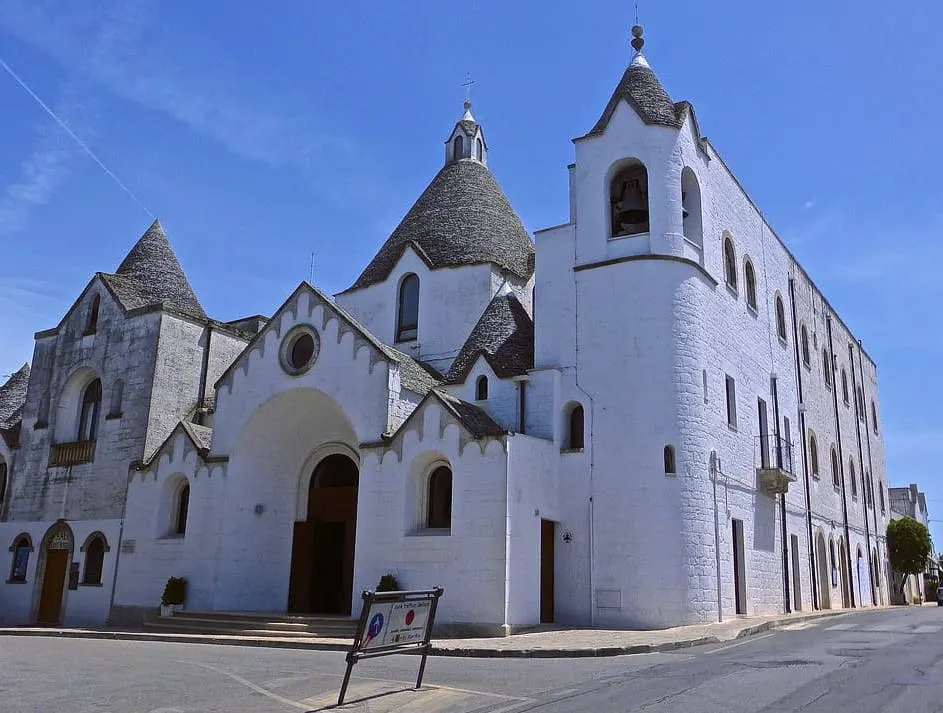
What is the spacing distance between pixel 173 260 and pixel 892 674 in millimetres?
26833

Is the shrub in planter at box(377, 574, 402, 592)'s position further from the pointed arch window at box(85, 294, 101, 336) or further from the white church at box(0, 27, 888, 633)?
the pointed arch window at box(85, 294, 101, 336)

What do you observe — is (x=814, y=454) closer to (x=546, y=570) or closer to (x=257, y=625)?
(x=546, y=570)

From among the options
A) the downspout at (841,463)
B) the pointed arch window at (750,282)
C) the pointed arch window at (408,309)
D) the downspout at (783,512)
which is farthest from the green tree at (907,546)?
the pointed arch window at (408,309)

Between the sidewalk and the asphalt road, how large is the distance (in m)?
0.66

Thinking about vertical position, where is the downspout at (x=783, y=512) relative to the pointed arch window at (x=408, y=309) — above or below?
below

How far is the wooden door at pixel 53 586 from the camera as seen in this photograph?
2619 cm

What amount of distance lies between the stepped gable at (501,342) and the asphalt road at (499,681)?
935 cm

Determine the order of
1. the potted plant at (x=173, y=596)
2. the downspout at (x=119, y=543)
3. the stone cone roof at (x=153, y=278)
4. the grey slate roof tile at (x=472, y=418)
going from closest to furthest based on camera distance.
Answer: the grey slate roof tile at (x=472, y=418), the potted plant at (x=173, y=596), the downspout at (x=119, y=543), the stone cone roof at (x=153, y=278)

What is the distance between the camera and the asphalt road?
8820mm

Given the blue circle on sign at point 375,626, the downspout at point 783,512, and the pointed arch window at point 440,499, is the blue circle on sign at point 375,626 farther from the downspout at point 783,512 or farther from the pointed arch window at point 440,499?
the downspout at point 783,512

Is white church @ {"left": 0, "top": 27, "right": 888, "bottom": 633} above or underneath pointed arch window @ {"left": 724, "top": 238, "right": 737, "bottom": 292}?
underneath

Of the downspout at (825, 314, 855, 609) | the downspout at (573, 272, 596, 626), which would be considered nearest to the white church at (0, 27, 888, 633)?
the downspout at (573, 272, 596, 626)

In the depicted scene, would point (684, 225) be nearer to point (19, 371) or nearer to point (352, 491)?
point (352, 491)

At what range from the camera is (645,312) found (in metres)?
21.4
